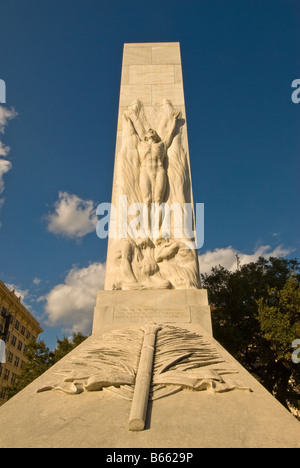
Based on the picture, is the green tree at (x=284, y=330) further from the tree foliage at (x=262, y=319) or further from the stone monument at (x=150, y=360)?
the stone monument at (x=150, y=360)

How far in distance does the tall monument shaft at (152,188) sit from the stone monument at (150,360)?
0.03m

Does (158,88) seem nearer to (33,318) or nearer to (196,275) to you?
(196,275)

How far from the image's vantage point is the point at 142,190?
8016 mm

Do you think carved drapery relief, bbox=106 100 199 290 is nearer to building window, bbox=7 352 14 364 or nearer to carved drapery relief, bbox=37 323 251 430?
carved drapery relief, bbox=37 323 251 430

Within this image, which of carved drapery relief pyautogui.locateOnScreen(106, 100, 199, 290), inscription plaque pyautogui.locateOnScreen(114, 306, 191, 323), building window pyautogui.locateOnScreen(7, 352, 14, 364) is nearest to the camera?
inscription plaque pyautogui.locateOnScreen(114, 306, 191, 323)

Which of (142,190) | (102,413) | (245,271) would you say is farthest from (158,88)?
(245,271)

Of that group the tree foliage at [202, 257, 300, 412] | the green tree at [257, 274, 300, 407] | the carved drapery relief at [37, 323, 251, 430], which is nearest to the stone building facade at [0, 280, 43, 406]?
the tree foliage at [202, 257, 300, 412]

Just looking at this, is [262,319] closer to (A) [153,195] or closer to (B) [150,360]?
(A) [153,195]

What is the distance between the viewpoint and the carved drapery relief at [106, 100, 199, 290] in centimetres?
696

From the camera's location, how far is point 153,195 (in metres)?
8.00

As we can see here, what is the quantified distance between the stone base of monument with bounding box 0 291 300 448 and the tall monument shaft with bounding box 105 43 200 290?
7.84ft

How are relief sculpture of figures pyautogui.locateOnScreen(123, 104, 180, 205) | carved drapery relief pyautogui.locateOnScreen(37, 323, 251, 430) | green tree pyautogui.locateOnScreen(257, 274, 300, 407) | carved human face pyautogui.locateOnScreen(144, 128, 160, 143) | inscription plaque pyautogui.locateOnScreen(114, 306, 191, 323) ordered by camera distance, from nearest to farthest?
1. carved drapery relief pyautogui.locateOnScreen(37, 323, 251, 430)
2. inscription plaque pyautogui.locateOnScreen(114, 306, 191, 323)
3. relief sculpture of figures pyautogui.locateOnScreen(123, 104, 180, 205)
4. carved human face pyautogui.locateOnScreen(144, 128, 160, 143)
5. green tree pyautogui.locateOnScreen(257, 274, 300, 407)

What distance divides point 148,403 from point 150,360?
0.63m
